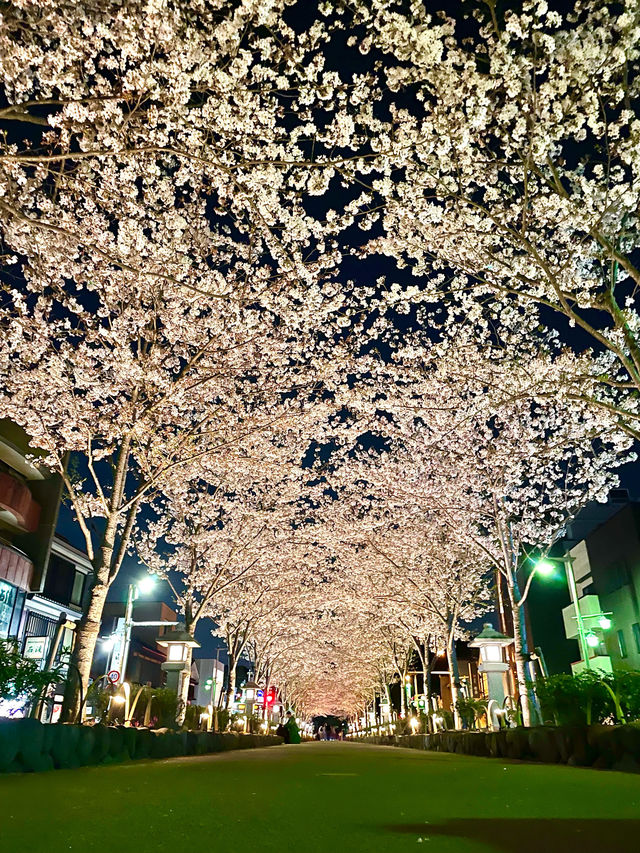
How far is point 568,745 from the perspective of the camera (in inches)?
394

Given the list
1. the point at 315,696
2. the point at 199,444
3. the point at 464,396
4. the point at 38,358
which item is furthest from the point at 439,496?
the point at 315,696

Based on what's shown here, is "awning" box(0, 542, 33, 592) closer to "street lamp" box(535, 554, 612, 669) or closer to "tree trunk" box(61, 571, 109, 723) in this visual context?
"tree trunk" box(61, 571, 109, 723)

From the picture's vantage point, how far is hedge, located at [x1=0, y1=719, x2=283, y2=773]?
7254 millimetres

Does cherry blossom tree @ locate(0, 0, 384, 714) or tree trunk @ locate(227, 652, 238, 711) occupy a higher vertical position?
cherry blossom tree @ locate(0, 0, 384, 714)

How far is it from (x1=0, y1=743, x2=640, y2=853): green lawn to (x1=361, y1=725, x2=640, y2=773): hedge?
7.43ft

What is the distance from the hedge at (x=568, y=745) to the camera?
27.8ft

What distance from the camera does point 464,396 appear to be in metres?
19.7

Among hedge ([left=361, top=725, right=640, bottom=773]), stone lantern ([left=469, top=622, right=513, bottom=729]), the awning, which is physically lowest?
hedge ([left=361, top=725, right=640, bottom=773])

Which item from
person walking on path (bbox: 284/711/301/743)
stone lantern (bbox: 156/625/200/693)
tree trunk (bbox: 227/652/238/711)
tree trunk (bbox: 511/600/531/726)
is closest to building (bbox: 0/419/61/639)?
→ tree trunk (bbox: 227/652/238/711)

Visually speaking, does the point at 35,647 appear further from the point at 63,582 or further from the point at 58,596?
the point at 63,582

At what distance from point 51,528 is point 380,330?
2084cm

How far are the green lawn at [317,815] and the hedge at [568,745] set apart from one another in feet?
7.43

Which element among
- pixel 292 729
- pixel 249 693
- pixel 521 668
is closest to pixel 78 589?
pixel 249 693

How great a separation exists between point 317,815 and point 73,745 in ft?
19.6
